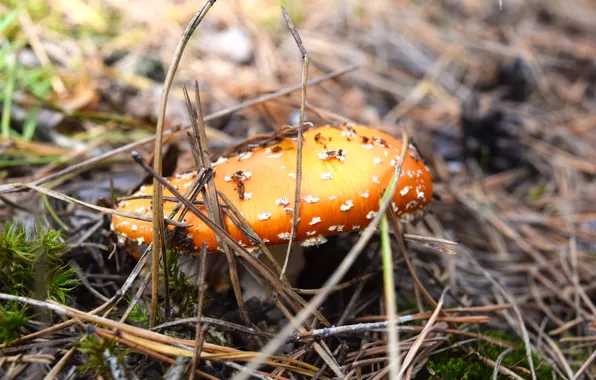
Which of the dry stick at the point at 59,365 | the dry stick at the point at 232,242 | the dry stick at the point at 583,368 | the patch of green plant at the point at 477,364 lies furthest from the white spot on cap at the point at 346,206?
the dry stick at the point at 583,368

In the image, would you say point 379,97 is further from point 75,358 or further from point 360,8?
point 75,358

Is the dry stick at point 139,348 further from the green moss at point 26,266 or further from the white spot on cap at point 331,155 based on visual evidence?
Answer: the white spot on cap at point 331,155

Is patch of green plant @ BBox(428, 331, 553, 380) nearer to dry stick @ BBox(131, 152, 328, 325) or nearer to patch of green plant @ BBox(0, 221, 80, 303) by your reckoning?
dry stick @ BBox(131, 152, 328, 325)

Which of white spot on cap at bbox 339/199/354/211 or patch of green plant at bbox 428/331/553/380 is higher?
white spot on cap at bbox 339/199/354/211

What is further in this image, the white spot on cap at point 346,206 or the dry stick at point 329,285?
the white spot on cap at point 346,206

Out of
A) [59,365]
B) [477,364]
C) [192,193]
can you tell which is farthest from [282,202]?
[477,364]

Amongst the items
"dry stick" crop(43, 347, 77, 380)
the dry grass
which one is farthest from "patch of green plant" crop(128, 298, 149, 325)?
"dry stick" crop(43, 347, 77, 380)

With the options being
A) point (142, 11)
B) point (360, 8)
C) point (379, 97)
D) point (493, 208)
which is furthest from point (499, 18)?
point (142, 11)
